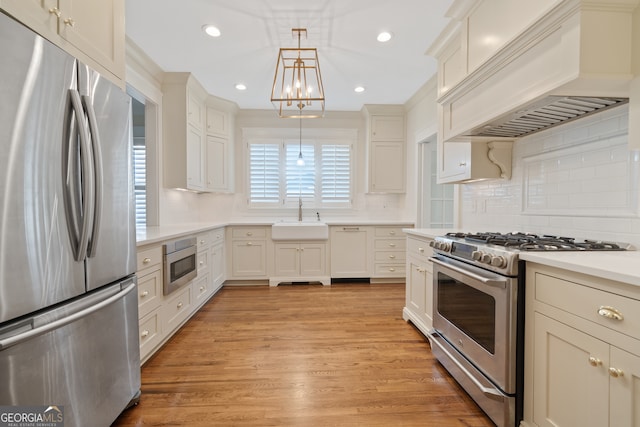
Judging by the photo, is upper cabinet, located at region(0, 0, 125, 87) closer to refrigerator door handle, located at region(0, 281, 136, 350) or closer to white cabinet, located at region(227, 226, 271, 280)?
refrigerator door handle, located at region(0, 281, 136, 350)

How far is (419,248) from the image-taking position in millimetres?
2510

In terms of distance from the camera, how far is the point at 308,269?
4113mm

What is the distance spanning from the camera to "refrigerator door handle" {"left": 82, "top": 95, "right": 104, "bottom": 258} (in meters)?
1.23

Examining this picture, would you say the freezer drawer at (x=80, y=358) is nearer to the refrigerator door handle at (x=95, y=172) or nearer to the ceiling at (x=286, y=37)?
the refrigerator door handle at (x=95, y=172)

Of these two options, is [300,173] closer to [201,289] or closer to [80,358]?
[201,289]

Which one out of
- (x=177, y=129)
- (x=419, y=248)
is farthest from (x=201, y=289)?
(x=419, y=248)

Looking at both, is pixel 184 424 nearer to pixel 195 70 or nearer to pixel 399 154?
pixel 195 70

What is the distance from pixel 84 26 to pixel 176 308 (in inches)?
82.2

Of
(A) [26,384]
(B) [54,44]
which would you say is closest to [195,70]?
(B) [54,44]

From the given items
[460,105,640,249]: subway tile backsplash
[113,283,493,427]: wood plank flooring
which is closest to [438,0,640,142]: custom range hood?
[460,105,640,249]: subway tile backsplash

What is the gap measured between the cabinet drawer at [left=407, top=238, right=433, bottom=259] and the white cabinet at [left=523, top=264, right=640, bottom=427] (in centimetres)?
101

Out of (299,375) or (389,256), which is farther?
(389,256)

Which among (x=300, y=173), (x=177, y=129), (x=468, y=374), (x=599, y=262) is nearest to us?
(x=599, y=262)

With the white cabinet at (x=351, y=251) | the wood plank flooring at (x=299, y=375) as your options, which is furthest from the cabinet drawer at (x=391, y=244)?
the wood plank flooring at (x=299, y=375)
